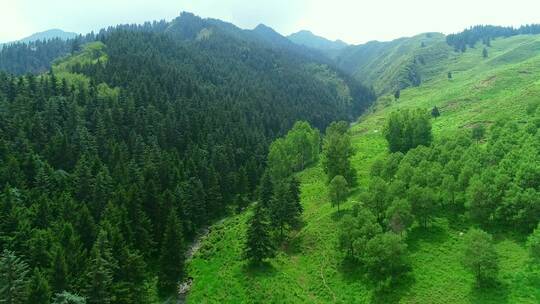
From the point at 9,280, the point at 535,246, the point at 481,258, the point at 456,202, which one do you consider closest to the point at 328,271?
the point at 481,258

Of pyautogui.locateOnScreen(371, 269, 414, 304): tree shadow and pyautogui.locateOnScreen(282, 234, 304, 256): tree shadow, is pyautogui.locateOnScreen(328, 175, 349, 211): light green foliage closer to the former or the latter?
pyautogui.locateOnScreen(282, 234, 304, 256): tree shadow

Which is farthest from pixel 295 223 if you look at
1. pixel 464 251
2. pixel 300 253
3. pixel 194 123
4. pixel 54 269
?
pixel 194 123

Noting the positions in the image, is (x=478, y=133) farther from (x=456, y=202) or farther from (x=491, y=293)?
(x=491, y=293)

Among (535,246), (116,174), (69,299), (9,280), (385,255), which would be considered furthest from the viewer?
(116,174)

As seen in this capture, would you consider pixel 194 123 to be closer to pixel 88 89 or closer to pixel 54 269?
pixel 88 89

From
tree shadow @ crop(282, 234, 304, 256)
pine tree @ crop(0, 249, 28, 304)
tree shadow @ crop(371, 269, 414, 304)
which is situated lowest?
tree shadow @ crop(282, 234, 304, 256)

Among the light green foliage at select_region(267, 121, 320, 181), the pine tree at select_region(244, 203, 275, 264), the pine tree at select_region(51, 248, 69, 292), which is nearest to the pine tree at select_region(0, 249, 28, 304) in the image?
the pine tree at select_region(51, 248, 69, 292)
